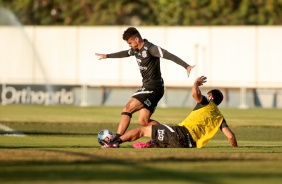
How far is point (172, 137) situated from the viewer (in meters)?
19.2

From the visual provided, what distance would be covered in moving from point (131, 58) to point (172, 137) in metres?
33.7

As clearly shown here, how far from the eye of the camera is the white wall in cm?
5116

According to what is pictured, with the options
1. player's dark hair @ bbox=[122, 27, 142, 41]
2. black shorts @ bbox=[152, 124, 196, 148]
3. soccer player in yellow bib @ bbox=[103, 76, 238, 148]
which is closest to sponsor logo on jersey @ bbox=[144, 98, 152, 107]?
soccer player in yellow bib @ bbox=[103, 76, 238, 148]

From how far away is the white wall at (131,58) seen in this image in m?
51.2

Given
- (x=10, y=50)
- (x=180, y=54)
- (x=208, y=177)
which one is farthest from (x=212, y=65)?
(x=208, y=177)

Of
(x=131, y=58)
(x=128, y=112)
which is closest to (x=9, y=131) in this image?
(x=128, y=112)

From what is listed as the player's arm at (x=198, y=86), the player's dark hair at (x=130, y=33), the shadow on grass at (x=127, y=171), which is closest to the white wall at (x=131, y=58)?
the player's dark hair at (x=130, y=33)

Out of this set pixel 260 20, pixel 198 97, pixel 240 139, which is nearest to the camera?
pixel 198 97

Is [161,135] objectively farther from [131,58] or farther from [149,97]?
[131,58]

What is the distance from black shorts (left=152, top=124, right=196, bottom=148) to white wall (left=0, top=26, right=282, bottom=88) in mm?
29509

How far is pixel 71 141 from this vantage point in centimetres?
2255

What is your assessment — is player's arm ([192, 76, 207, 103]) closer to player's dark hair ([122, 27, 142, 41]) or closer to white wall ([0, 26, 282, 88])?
player's dark hair ([122, 27, 142, 41])

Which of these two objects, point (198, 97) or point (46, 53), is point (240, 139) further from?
point (46, 53)

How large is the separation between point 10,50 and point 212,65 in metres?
9.67
